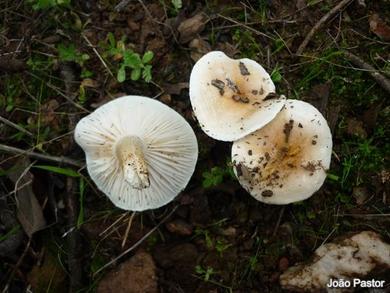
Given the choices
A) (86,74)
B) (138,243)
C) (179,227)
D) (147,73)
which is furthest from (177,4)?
(138,243)

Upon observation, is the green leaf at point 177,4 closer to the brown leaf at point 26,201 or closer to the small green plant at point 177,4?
the small green plant at point 177,4

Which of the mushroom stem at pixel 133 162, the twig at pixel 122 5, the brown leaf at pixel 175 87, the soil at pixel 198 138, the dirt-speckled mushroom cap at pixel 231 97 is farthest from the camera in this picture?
the twig at pixel 122 5

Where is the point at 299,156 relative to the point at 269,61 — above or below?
below

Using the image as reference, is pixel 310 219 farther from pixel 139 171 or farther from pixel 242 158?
pixel 139 171

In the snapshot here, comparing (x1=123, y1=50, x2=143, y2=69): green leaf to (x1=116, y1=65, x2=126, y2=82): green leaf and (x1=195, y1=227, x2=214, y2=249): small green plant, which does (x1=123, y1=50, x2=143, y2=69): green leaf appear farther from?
(x1=195, y1=227, x2=214, y2=249): small green plant

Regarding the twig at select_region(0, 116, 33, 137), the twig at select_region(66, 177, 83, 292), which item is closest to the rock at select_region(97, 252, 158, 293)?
the twig at select_region(66, 177, 83, 292)

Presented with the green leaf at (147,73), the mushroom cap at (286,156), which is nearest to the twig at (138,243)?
the mushroom cap at (286,156)

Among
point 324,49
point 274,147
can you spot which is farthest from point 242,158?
point 324,49
